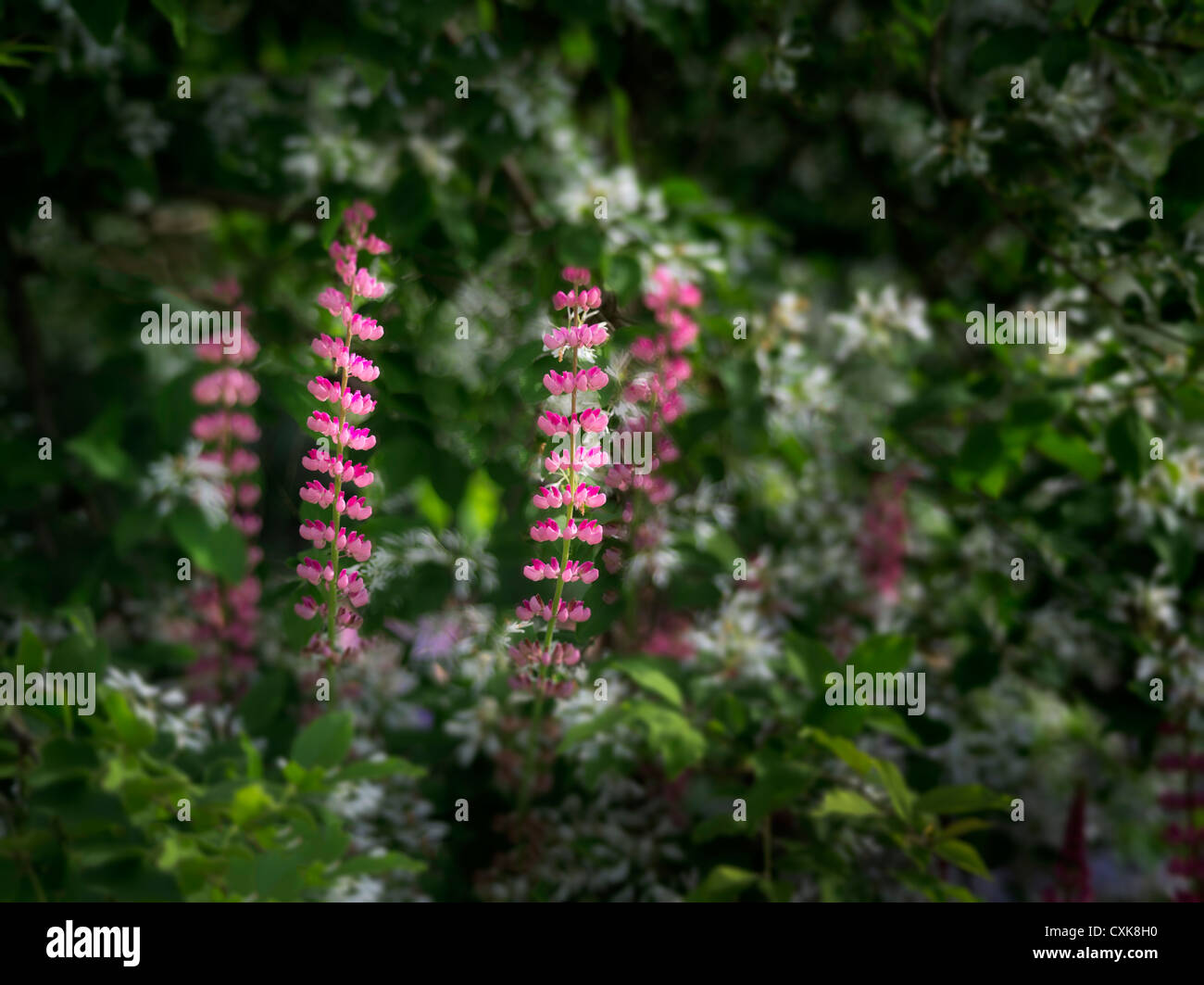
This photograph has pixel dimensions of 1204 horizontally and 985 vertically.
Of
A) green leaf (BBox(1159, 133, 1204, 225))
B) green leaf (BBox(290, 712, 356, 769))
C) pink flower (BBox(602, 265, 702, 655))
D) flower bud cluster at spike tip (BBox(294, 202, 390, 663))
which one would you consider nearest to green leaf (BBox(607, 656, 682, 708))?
pink flower (BBox(602, 265, 702, 655))

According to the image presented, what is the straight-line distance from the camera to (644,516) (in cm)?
148

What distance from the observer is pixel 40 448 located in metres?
1.73

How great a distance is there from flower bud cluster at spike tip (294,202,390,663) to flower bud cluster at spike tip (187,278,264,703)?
651 millimetres

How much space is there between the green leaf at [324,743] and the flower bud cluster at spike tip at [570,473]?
0.45 m

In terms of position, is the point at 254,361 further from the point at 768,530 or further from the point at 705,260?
the point at 768,530

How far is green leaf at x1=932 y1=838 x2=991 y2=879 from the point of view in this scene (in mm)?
1253

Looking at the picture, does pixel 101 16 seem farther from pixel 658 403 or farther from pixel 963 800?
pixel 963 800

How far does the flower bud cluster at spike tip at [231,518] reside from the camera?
1.52m

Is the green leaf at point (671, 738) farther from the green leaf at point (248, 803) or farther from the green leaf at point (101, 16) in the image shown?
the green leaf at point (101, 16)

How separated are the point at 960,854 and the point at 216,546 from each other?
103 cm

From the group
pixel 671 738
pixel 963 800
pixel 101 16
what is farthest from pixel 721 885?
pixel 101 16

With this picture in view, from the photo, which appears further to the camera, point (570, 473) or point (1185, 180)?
point (1185, 180)

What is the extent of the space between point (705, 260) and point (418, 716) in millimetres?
925
